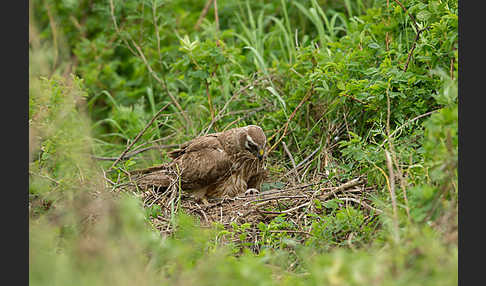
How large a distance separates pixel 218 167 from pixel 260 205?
81 cm

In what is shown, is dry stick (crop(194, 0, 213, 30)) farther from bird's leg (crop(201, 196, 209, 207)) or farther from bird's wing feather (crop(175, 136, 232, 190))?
bird's leg (crop(201, 196, 209, 207))

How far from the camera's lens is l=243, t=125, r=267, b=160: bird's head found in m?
6.10

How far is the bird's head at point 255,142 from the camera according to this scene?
240 inches

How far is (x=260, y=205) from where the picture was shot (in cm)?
566

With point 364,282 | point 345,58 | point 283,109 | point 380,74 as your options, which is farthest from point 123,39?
point 364,282

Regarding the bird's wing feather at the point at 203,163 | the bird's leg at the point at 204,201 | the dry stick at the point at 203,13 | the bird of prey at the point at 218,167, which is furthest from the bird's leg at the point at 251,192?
the dry stick at the point at 203,13

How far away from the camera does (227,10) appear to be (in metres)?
9.04

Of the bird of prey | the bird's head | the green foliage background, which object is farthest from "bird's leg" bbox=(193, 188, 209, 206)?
the green foliage background

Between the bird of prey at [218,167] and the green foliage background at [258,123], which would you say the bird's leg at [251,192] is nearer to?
the bird of prey at [218,167]

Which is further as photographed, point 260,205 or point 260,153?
point 260,153

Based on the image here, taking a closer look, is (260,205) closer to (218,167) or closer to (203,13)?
(218,167)

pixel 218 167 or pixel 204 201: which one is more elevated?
pixel 218 167

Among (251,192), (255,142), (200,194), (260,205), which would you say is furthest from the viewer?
(200,194)

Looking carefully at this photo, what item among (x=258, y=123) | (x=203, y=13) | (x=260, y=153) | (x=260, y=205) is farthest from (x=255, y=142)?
(x=203, y=13)
